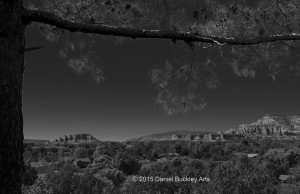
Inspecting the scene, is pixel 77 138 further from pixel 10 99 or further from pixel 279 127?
pixel 10 99

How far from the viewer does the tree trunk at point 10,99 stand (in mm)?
3352

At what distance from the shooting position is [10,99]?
3.41m

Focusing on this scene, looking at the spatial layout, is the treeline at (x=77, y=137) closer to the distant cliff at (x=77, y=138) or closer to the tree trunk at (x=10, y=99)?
the distant cliff at (x=77, y=138)

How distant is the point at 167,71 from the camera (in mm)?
5707

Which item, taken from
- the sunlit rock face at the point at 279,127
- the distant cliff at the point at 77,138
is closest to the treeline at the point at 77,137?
the distant cliff at the point at 77,138

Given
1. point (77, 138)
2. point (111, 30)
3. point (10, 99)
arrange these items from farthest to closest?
point (77, 138) → point (111, 30) → point (10, 99)

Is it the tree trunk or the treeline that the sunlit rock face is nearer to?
the treeline

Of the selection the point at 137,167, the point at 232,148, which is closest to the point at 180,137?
the point at 232,148

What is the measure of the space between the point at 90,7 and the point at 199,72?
1.78 m

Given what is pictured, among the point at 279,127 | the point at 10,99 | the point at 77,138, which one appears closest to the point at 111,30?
the point at 10,99

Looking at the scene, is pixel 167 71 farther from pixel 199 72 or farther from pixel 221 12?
pixel 221 12

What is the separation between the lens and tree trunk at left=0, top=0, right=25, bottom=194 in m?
3.35

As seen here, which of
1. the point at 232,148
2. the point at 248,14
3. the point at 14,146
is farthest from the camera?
the point at 232,148

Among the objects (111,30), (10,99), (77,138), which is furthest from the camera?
(77,138)
